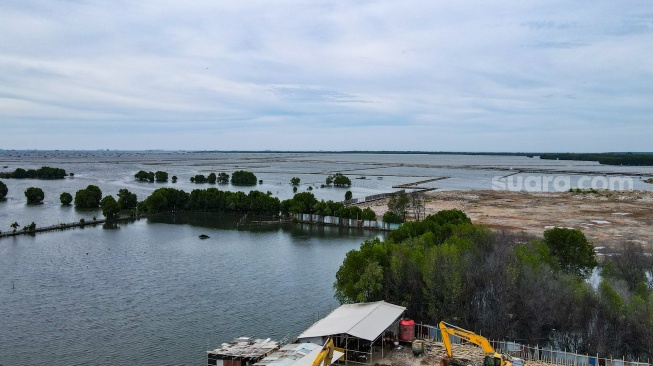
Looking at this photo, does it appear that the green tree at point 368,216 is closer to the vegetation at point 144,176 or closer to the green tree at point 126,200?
the green tree at point 126,200

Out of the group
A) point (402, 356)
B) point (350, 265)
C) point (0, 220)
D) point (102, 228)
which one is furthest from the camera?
point (0, 220)

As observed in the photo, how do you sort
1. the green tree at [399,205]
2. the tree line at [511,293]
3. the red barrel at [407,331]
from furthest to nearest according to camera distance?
the green tree at [399,205]
the red barrel at [407,331]
the tree line at [511,293]

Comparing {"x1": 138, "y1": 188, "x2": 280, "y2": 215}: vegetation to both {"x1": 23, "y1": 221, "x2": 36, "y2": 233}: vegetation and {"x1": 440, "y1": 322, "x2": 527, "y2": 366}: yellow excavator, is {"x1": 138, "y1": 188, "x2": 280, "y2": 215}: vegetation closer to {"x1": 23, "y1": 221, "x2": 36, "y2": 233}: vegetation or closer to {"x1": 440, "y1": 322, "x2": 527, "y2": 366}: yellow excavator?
{"x1": 23, "y1": 221, "x2": 36, "y2": 233}: vegetation

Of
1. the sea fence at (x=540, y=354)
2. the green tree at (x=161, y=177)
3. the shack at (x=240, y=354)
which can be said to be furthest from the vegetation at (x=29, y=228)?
the green tree at (x=161, y=177)

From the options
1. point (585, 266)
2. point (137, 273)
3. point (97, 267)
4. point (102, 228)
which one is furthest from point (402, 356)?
point (102, 228)

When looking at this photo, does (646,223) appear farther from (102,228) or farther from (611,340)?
(102,228)
